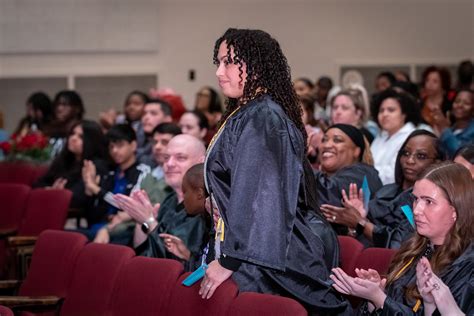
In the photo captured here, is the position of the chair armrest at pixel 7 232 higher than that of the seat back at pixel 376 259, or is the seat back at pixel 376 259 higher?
the seat back at pixel 376 259

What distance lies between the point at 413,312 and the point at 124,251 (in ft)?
4.46

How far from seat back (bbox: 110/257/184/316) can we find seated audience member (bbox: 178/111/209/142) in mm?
3173

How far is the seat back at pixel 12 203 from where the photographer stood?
6.45 metres

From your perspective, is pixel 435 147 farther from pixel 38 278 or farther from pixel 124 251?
pixel 38 278

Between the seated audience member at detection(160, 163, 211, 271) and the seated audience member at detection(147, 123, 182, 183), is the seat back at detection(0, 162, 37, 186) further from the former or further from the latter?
the seated audience member at detection(160, 163, 211, 271)

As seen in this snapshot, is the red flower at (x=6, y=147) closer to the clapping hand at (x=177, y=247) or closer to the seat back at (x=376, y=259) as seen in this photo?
the clapping hand at (x=177, y=247)

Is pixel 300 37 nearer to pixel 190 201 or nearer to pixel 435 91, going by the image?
pixel 435 91

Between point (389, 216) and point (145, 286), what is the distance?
1343 millimetres

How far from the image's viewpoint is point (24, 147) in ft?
25.1

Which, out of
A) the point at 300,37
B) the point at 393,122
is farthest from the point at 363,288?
the point at 300,37

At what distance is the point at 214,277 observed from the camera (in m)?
3.21

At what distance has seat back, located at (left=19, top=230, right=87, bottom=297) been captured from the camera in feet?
14.3

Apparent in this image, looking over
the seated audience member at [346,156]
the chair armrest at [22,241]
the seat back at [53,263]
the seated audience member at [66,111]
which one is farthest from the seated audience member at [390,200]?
the seated audience member at [66,111]

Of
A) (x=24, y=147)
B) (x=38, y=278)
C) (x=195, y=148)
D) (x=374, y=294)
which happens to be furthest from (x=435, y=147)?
(x=24, y=147)
